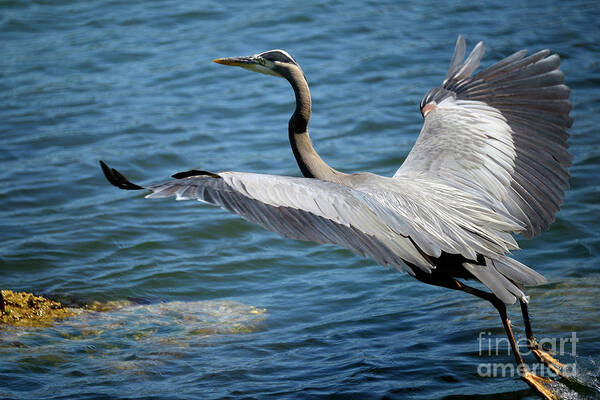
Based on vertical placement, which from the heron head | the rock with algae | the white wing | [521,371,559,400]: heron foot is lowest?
the rock with algae

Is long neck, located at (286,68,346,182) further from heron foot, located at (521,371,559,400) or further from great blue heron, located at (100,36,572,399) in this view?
heron foot, located at (521,371,559,400)

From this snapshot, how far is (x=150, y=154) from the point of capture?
10.1 m

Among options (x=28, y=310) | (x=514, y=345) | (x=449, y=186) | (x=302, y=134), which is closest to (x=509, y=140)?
(x=449, y=186)

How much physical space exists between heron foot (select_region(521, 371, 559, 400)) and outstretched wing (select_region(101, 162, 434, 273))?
116 cm

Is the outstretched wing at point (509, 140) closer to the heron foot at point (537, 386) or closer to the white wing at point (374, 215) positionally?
the white wing at point (374, 215)

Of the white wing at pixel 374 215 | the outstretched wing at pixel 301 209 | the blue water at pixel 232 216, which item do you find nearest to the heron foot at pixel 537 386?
the blue water at pixel 232 216

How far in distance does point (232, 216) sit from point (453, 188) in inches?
147

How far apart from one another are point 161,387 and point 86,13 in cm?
1068

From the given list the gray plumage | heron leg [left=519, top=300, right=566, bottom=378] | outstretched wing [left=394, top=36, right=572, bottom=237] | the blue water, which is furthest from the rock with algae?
heron leg [left=519, top=300, right=566, bottom=378]

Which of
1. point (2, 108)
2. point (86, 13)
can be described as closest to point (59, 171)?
point (2, 108)

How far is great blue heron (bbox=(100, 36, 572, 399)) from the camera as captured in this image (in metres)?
4.36

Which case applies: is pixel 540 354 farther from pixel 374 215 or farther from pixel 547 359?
pixel 374 215

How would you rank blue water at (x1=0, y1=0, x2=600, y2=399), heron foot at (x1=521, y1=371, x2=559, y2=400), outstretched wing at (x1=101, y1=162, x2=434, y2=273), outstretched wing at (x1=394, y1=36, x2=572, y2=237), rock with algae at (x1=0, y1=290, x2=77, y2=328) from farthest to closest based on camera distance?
rock with algae at (x1=0, y1=290, x2=77, y2=328) < outstretched wing at (x1=394, y1=36, x2=572, y2=237) < blue water at (x1=0, y1=0, x2=600, y2=399) < heron foot at (x1=521, y1=371, x2=559, y2=400) < outstretched wing at (x1=101, y1=162, x2=434, y2=273)

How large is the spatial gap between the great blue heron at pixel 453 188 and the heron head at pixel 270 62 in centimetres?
1
